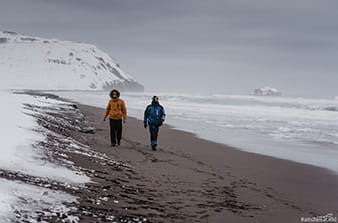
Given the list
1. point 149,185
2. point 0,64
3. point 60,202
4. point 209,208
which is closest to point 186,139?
point 149,185

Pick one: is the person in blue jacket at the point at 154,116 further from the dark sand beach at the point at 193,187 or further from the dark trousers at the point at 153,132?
the dark sand beach at the point at 193,187

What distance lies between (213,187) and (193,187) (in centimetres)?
46

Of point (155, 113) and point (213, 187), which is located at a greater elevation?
point (155, 113)

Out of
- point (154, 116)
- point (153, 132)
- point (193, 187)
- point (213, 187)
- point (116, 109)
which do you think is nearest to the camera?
point (193, 187)

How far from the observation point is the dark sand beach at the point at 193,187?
5.59 m

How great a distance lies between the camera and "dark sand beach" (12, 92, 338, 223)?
5594 millimetres

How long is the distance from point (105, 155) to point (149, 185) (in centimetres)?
298

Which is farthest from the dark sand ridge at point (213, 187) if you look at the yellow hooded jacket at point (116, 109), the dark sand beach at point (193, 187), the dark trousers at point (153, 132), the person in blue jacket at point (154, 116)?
the yellow hooded jacket at point (116, 109)

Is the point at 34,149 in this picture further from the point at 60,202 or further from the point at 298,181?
the point at 298,181

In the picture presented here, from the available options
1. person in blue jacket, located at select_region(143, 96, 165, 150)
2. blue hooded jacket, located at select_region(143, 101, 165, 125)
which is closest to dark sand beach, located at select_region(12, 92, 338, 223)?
person in blue jacket, located at select_region(143, 96, 165, 150)

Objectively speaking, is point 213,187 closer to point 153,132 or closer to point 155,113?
point 153,132

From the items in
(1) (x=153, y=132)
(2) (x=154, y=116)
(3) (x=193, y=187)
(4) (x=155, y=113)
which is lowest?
(3) (x=193, y=187)

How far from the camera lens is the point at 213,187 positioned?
765 centimetres

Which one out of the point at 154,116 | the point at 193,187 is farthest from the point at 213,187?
the point at 154,116
